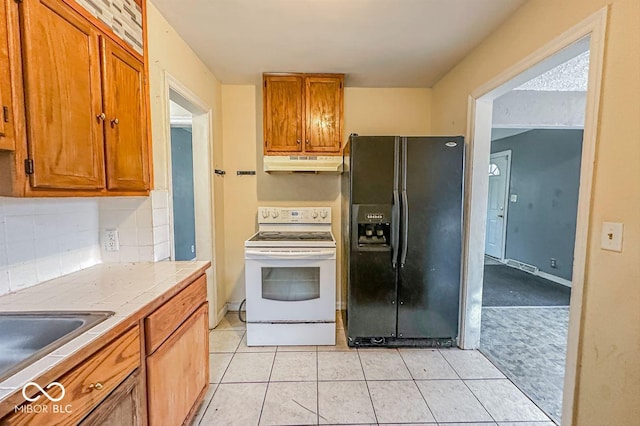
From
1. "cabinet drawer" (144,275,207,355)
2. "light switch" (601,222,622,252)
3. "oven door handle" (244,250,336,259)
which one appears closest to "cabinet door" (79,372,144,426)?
"cabinet drawer" (144,275,207,355)

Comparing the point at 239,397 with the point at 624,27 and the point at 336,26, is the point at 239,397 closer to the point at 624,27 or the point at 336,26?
the point at 336,26

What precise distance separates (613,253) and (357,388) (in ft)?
5.26

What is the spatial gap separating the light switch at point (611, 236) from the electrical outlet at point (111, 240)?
255 centimetres

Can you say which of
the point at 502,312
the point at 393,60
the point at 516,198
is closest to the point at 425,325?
the point at 502,312

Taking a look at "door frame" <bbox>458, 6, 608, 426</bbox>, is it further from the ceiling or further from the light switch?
the ceiling

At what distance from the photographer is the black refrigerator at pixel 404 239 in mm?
2258

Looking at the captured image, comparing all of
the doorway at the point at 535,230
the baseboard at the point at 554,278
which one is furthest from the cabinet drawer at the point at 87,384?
the baseboard at the point at 554,278

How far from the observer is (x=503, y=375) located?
205 cm

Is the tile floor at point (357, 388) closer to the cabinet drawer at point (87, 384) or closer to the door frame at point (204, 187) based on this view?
the door frame at point (204, 187)

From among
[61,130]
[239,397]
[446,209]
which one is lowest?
[239,397]

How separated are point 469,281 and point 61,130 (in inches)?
108

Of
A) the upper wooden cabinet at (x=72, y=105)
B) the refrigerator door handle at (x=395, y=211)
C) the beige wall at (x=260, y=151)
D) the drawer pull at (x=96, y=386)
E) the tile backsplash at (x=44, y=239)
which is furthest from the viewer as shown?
the beige wall at (x=260, y=151)

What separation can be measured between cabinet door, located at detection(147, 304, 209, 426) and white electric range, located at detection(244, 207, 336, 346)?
686 millimetres

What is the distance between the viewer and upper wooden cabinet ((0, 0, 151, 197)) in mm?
962
